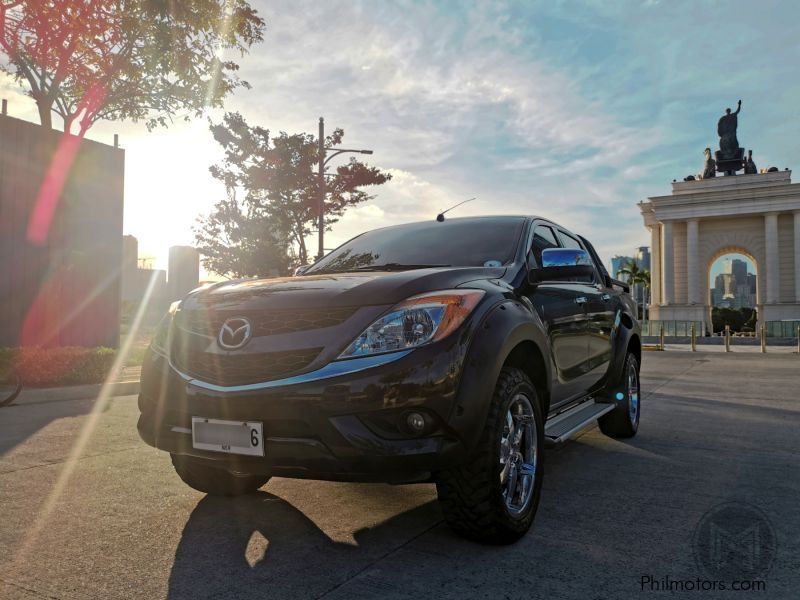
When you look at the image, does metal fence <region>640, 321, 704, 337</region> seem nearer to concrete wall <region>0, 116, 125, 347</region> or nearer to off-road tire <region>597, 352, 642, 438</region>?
concrete wall <region>0, 116, 125, 347</region>

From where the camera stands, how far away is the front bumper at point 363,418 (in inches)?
103

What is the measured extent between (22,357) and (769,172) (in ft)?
195

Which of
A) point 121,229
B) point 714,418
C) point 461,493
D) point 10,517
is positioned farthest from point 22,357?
point 714,418

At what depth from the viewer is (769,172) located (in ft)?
180

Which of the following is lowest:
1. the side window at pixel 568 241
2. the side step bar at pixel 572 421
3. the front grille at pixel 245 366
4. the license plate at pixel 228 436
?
the side step bar at pixel 572 421

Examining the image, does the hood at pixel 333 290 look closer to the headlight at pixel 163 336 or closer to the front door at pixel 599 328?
the headlight at pixel 163 336

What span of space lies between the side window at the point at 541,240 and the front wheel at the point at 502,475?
4.09ft

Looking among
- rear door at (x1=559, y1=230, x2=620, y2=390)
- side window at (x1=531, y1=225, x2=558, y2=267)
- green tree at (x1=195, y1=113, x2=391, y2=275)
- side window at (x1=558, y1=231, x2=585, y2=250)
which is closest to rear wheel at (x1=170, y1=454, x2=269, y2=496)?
side window at (x1=531, y1=225, x2=558, y2=267)

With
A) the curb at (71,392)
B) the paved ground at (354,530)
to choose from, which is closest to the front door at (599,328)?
the paved ground at (354,530)

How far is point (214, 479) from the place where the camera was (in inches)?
147

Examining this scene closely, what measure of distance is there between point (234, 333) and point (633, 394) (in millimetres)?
4359

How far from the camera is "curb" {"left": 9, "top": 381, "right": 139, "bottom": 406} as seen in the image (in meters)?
8.05

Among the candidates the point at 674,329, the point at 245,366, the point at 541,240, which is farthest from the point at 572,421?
the point at 674,329

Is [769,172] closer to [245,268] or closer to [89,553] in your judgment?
[245,268]
